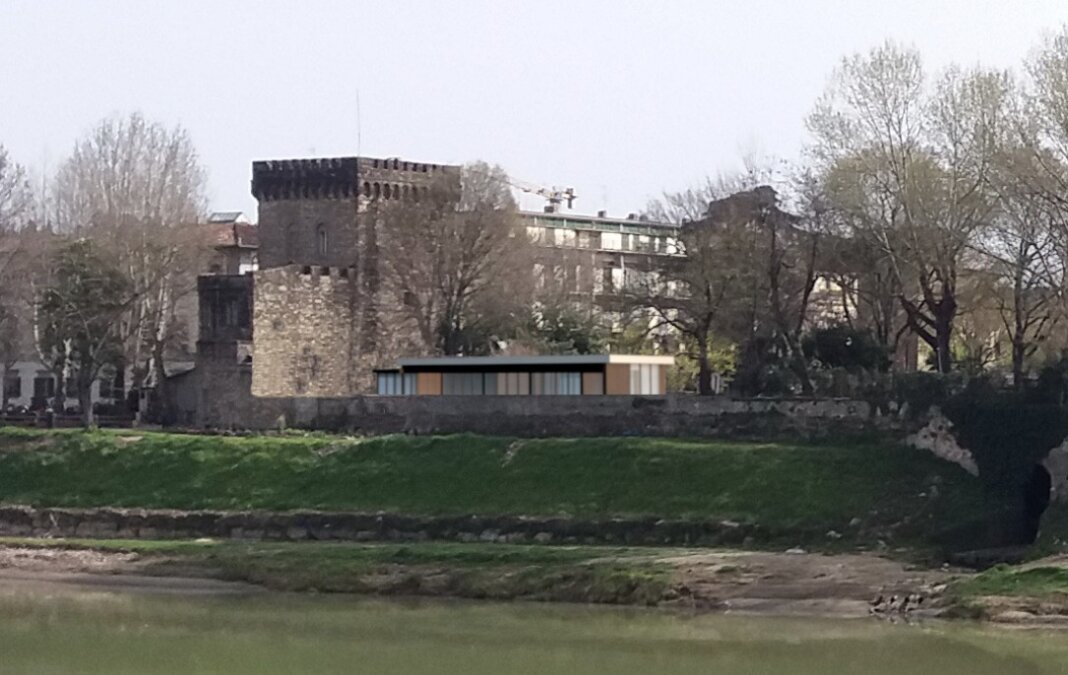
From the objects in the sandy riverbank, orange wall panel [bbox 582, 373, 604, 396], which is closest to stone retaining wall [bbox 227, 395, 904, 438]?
orange wall panel [bbox 582, 373, 604, 396]

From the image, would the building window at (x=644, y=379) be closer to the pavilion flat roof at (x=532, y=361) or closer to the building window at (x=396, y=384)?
the pavilion flat roof at (x=532, y=361)

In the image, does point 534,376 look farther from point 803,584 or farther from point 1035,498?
point 803,584

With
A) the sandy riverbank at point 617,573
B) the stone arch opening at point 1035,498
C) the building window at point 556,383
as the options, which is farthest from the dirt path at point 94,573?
the stone arch opening at point 1035,498

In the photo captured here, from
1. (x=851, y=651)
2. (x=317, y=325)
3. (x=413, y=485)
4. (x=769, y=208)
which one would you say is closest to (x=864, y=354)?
(x=769, y=208)

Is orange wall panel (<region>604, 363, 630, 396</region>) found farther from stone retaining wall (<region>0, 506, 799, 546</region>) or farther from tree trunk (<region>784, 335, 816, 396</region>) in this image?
stone retaining wall (<region>0, 506, 799, 546</region>)

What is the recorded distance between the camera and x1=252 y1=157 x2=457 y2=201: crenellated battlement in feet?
276

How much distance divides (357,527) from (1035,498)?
19746mm

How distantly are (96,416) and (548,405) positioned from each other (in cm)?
2040

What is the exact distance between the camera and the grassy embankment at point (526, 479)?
5647 centimetres

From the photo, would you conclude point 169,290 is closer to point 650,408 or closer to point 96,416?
point 96,416

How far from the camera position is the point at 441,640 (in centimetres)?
4459

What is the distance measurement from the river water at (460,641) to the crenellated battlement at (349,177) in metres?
34.6

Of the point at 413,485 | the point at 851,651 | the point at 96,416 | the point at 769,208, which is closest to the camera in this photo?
the point at 851,651

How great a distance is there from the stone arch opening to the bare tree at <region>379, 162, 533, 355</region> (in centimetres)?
2886
